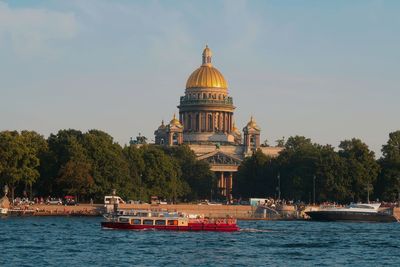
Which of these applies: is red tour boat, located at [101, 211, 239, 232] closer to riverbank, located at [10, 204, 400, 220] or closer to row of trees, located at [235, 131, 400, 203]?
riverbank, located at [10, 204, 400, 220]

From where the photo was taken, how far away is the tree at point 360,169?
182500 millimetres

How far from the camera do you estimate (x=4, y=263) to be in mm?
84688

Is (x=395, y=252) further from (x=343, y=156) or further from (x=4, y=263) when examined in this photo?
(x=343, y=156)

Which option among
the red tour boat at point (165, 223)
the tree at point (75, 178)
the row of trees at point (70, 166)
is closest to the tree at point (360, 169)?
the row of trees at point (70, 166)

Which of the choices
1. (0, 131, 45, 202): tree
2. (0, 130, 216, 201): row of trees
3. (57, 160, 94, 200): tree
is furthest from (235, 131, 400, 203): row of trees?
(0, 131, 45, 202): tree

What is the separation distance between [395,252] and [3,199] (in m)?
62.5

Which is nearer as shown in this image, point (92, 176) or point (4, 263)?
point (4, 263)

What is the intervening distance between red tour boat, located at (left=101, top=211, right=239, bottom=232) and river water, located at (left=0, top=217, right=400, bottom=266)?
6.48ft

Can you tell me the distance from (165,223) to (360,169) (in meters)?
63.6

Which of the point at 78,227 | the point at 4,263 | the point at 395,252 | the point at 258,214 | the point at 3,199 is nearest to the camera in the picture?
the point at 4,263

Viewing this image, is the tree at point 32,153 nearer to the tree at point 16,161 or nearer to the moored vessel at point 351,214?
the tree at point 16,161

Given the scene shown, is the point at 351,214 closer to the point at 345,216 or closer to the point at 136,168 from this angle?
the point at 345,216

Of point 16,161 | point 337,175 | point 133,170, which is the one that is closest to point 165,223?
point 16,161

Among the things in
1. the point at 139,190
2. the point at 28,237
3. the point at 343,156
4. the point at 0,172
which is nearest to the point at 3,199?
the point at 0,172
